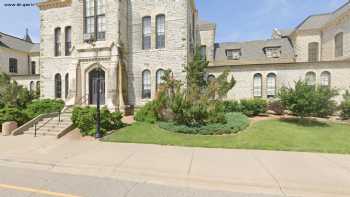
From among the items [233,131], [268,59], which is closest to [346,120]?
[233,131]

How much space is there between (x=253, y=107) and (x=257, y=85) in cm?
446

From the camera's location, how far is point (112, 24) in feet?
57.7

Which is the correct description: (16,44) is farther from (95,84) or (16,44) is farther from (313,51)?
(313,51)

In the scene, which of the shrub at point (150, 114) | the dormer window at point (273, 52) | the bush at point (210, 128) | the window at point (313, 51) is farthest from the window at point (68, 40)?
the window at point (313, 51)

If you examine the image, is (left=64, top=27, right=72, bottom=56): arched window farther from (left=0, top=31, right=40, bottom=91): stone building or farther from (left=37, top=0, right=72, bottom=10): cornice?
(left=0, top=31, right=40, bottom=91): stone building

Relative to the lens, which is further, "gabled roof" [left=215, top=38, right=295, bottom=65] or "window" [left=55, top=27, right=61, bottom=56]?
"gabled roof" [left=215, top=38, right=295, bottom=65]

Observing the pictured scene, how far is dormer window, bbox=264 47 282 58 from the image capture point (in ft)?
88.3

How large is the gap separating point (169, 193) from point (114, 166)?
247cm

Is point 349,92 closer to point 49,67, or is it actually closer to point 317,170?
point 317,170

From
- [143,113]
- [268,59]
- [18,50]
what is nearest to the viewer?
[143,113]

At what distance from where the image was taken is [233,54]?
2828cm

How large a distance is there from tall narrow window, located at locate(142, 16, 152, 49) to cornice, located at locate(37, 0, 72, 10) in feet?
26.3

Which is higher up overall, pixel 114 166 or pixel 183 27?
pixel 183 27

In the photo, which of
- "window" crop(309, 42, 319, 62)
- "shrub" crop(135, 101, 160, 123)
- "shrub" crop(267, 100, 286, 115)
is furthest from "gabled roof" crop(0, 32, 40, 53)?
"window" crop(309, 42, 319, 62)
